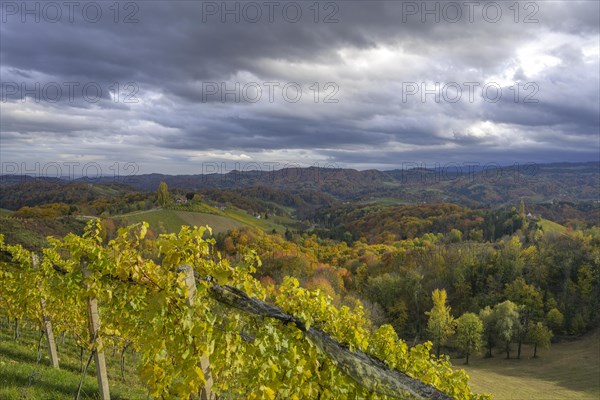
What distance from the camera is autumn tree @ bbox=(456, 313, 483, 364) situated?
62.5m

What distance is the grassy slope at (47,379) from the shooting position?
1001 cm

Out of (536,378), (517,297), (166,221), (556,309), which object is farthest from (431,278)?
(166,221)

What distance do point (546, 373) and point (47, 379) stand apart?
217 ft

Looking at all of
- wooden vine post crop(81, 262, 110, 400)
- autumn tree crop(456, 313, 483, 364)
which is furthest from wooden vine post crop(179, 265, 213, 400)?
autumn tree crop(456, 313, 483, 364)

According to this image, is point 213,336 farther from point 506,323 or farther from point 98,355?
point 506,323

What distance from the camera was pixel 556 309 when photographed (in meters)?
74.6

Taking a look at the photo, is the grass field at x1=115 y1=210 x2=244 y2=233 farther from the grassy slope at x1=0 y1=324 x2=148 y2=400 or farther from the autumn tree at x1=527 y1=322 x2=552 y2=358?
the grassy slope at x1=0 y1=324 x2=148 y2=400

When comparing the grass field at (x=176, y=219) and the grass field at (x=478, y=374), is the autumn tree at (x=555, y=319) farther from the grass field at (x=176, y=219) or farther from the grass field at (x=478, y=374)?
the grass field at (x=176, y=219)

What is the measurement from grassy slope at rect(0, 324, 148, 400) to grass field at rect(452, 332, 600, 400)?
123ft

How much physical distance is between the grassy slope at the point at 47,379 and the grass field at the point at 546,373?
1475 inches

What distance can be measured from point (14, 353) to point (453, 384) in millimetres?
15792

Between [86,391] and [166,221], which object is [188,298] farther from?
[166,221]

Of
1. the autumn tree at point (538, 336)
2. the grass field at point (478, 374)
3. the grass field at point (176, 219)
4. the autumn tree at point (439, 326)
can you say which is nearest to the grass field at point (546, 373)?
the grass field at point (478, 374)

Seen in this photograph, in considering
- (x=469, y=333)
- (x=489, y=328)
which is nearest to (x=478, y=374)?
(x=469, y=333)
